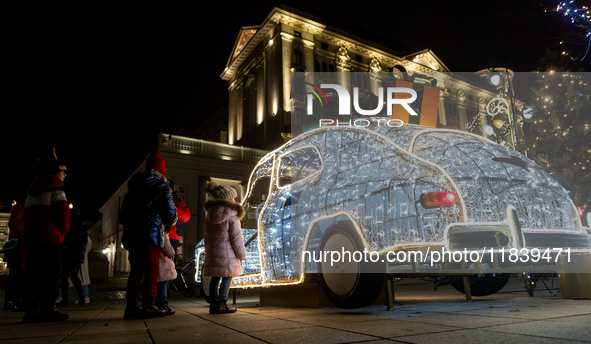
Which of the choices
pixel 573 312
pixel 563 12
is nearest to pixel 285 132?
pixel 563 12

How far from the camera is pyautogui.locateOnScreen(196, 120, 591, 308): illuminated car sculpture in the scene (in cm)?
346

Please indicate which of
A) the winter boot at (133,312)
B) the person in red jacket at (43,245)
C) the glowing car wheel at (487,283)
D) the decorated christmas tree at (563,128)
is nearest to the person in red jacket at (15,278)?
the person in red jacket at (43,245)

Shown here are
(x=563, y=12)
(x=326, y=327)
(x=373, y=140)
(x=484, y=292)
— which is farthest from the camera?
(x=563, y=12)

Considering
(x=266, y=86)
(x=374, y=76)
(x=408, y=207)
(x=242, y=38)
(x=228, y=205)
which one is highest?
(x=242, y=38)

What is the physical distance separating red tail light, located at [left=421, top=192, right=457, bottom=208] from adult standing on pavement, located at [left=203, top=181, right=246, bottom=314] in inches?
92.9

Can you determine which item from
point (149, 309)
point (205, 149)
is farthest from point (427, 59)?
point (149, 309)

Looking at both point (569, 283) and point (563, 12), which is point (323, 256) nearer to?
point (569, 283)

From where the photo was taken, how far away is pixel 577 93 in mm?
12664

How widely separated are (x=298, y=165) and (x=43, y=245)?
3.10 metres

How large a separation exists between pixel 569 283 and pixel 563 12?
7.30 meters

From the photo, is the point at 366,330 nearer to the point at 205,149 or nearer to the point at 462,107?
the point at 205,149

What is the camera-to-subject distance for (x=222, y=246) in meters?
4.82

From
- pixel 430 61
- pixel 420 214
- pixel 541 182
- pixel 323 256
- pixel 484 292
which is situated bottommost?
pixel 484 292

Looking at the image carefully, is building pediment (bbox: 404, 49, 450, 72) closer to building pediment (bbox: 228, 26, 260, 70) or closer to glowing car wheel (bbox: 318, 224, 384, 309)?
building pediment (bbox: 228, 26, 260, 70)
